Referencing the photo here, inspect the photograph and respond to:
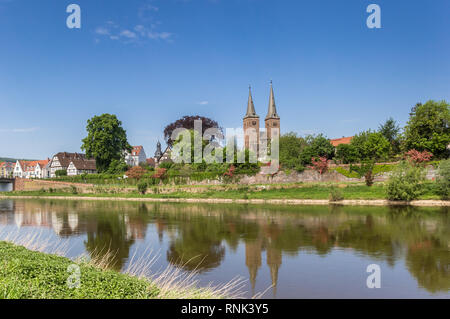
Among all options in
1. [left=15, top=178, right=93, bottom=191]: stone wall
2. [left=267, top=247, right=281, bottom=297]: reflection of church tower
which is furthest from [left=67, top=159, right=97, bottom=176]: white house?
[left=267, top=247, right=281, bottom=297]: reflection of church tower

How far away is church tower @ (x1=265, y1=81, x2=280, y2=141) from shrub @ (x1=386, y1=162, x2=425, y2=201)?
42339mm

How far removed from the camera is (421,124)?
40.5 metres

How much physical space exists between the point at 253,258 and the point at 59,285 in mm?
7990

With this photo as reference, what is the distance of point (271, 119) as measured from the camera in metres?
71.6

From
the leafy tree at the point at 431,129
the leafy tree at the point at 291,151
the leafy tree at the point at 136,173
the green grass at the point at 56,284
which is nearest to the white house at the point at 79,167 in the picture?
the leafy tree at the point at 136,173

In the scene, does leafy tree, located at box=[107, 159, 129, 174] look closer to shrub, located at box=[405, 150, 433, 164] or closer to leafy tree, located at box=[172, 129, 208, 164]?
leafy tree, located at box=[172, 129, 208, 164]

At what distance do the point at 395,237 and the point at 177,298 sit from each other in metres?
13.6

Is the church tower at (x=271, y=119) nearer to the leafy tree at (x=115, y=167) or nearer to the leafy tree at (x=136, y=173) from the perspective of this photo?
the leafy tree at (x=115, y=167)

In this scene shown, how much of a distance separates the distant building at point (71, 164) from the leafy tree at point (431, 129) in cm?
6412

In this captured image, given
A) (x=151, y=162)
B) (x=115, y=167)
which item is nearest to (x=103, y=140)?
(x=115, y=167)

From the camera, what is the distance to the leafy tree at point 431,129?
38.7 meters

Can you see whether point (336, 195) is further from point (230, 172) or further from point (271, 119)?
point (271, 119)

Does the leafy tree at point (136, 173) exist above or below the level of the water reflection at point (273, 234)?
above
